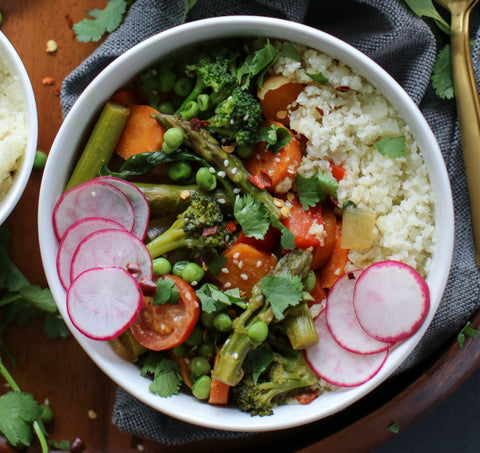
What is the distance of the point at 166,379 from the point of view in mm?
2564

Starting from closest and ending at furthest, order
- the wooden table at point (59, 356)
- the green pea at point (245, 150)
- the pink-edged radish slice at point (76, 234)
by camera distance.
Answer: the pink-edged radish slice at point (76, 234) < the green pea at point (245, 150) < the wooden table at point (59, 356)

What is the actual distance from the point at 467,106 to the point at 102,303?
6.21 feet

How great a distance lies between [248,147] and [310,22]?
76 cm

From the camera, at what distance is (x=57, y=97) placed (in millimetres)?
3002

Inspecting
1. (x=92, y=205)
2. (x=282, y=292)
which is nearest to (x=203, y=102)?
(x=92, y=205)

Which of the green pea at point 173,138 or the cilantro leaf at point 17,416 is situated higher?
the green pea at point 173,138

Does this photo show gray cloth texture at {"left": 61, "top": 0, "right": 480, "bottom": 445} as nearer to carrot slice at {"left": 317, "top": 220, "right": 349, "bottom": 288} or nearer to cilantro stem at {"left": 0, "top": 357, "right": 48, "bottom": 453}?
cilantro stem at {"left": 0, "top": 357, "right": 48, "bottom": 453}

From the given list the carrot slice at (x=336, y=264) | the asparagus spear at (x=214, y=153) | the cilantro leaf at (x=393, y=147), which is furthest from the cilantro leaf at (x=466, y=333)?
the asparagus spear at (x=214, y=153)

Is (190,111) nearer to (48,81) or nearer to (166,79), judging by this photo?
(166,79)

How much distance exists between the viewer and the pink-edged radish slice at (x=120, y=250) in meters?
2.44

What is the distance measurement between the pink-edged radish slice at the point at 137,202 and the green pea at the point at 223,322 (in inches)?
19.6

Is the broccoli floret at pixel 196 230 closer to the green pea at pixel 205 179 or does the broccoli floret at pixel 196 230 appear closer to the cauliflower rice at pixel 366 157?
the green pea at pixel 205 179

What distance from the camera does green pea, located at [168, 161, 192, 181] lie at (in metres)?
2.59

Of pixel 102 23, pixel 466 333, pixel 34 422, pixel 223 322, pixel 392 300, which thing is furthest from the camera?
pixel 34 422
